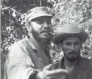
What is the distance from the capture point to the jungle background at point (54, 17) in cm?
684

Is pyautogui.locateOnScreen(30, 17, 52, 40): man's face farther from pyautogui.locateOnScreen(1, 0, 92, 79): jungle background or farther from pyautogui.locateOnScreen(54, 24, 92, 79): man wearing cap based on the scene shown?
pyautogui.locateOnScreen(1, 0, 92, 79): jungle background

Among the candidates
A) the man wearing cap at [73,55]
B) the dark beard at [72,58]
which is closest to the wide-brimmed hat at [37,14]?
the man wearing cap at [73,55]

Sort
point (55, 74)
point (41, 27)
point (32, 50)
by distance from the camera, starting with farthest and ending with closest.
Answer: point (32, 50) → point (41, 27) → point (55, 74)

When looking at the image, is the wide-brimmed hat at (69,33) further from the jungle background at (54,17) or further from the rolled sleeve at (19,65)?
the jungle background at (54,17)

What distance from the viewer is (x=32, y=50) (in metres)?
3.84

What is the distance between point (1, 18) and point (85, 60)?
658 cm

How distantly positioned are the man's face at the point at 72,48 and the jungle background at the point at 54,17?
4.60 ft

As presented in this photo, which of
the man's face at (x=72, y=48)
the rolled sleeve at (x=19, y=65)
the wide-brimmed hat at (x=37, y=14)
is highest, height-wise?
the wide-brimmed hat at (x=37, y=14)

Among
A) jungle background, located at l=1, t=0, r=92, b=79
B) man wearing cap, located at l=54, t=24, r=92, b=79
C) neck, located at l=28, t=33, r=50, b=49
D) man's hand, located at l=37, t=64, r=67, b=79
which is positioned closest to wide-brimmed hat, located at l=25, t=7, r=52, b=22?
neck, located at l=28, t=33, r=50, b=49

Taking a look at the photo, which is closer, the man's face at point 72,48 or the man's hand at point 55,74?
the man's hand at point 55,74

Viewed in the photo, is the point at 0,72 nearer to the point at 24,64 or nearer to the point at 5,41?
the point at 5,41

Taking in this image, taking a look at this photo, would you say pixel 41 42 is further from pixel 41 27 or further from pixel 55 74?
pixel 55 74

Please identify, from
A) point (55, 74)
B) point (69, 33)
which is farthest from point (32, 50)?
point (55, 74)

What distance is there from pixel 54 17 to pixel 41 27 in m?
3.98
